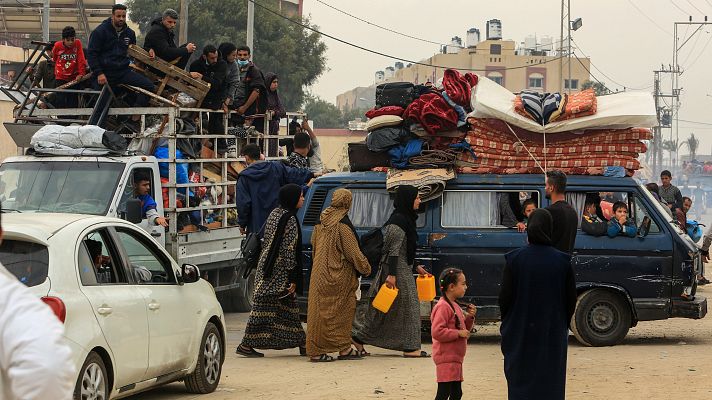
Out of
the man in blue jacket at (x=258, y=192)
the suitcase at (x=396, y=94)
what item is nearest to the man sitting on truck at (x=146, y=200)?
the man in blue jacket at (x=258, y=192)

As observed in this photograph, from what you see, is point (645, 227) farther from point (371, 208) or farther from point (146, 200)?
point (146, 200)

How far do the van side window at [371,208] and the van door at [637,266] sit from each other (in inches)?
81.8

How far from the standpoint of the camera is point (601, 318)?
13758mm

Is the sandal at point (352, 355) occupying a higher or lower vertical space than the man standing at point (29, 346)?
lower

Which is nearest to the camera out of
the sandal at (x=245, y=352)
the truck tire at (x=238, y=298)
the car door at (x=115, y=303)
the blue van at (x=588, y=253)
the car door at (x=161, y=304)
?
the car door at (x=115, y=303)

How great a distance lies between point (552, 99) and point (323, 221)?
11.2 feet

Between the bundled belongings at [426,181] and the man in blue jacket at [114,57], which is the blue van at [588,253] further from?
the man in blue jacket at [114,57]

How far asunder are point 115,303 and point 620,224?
6721mm

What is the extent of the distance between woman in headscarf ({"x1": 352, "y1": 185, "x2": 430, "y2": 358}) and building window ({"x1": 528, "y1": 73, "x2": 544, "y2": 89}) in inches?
4457

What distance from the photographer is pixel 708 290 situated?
2311cm

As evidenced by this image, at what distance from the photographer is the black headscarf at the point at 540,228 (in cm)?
759

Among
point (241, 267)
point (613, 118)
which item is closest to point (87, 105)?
point (241, 267)

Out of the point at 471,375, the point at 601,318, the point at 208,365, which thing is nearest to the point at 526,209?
the point at 601,318

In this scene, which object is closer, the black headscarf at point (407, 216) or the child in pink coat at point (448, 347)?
the child in pink coat at point (448, 347)
